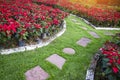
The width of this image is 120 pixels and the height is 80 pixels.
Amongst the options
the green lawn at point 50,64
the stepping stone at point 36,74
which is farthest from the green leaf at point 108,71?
the stepping stone at point 36,74

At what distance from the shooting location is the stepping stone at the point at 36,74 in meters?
4.11

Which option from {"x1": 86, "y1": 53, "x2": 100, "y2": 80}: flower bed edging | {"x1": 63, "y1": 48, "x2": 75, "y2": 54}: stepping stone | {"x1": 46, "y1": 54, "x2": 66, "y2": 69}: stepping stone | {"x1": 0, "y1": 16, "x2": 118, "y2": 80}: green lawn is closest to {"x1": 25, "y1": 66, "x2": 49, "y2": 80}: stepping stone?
→ {"x1": 0, "y1": 16, "x2": 118, "y2": 80}: green lawn

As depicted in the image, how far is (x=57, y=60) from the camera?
506 centimetres

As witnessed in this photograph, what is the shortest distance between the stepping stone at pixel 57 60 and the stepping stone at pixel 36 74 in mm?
573

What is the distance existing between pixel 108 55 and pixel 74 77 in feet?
3.79

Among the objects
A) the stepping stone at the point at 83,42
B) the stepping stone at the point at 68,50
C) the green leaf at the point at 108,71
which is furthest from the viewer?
the stepping stone at the point at 83,42

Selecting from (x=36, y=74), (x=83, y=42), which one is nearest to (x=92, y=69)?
(x=36, y=74)

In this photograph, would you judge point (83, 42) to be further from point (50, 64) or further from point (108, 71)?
point (108, 71)

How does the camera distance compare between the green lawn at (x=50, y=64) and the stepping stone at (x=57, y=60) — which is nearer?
the green lawn at (x=50, y=64)

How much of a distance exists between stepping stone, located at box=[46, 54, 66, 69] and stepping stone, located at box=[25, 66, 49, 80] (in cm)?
57

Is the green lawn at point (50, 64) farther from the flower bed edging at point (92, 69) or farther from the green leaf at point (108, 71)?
the green leaf at point (108, 71)

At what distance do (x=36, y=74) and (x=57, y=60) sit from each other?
3.40 ft

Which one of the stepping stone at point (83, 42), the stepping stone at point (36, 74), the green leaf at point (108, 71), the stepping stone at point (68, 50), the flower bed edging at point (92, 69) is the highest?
the green leaf at point (108, 71)

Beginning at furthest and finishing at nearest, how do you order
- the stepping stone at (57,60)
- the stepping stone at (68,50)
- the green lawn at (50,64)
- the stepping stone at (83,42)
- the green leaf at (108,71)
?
1. the stepping stone at (83,42)
2. the stepping stone at (68,50)
3. the stepping stone at (57,60)
4. the green lawn at (50,64)
5. the green leaf at (108,71)
